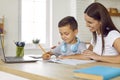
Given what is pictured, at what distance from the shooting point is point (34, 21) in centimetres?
447

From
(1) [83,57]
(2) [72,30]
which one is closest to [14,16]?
(2) [72,30]

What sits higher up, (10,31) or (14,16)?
(14,16)

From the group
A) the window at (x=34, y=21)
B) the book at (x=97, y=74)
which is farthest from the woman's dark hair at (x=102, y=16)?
the window at (x=34, y=21)

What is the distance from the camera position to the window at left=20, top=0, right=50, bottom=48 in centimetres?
437

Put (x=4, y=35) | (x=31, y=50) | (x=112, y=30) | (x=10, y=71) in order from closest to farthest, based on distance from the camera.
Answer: (x=10, y=71) < (x=112, y=30) < (x=4, y=35) < (x=31, y=50)

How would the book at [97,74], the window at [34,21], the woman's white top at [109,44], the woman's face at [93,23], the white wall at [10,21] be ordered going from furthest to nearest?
the window at [34,21] < the white wall at [10,21] < the woman's face at [93,23] < the woman's white top at [109,44] < the book at [97,74]

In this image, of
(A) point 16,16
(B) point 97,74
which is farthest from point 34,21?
(B) point 97,74

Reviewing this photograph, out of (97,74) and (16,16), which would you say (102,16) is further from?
(16,16)

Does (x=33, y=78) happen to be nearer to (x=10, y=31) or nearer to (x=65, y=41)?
(x=65, y=41)

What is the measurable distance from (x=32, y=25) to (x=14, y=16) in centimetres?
44

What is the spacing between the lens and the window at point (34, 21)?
14.3 ft

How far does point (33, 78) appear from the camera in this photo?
113 centimetres

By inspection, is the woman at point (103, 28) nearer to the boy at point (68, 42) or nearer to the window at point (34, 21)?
the boy at point (68, 42)

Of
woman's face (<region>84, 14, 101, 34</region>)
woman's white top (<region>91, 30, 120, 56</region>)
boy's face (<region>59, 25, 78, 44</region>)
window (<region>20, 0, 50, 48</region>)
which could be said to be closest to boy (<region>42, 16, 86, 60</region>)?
boy's face (<region>59, 25, 78, 44</region>)
